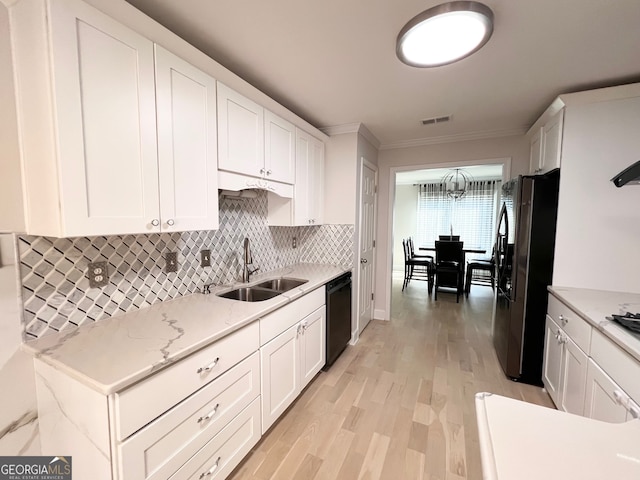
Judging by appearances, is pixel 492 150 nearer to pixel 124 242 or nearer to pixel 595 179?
pixel 595 179

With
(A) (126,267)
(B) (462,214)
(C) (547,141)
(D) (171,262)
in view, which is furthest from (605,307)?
(B) (462,214)

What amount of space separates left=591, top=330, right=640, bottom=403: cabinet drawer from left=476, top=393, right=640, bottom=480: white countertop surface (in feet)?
1.83

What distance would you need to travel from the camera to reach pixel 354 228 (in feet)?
9.64

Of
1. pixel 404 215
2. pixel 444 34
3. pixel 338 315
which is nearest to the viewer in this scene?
pixel 444 34

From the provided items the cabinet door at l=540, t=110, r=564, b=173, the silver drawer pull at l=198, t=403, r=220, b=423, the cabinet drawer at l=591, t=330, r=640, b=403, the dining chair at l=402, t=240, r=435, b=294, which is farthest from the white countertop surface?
the dining chair at l=402, t=240, r=435, b=294

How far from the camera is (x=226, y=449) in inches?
54.3

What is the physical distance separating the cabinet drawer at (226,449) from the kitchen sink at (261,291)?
29.5 inches

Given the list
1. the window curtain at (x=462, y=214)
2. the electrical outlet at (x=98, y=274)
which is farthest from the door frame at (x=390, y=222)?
the window curtain at (x=462, y=214)

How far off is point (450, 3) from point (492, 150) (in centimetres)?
235

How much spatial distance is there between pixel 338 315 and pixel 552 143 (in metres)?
2.37

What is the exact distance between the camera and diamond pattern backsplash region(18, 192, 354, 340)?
1.16 metres

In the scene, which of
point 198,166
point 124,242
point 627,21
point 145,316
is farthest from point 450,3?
point 145,316

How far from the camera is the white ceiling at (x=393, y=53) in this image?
1324 mm

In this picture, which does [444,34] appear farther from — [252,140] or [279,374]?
[279,374]
